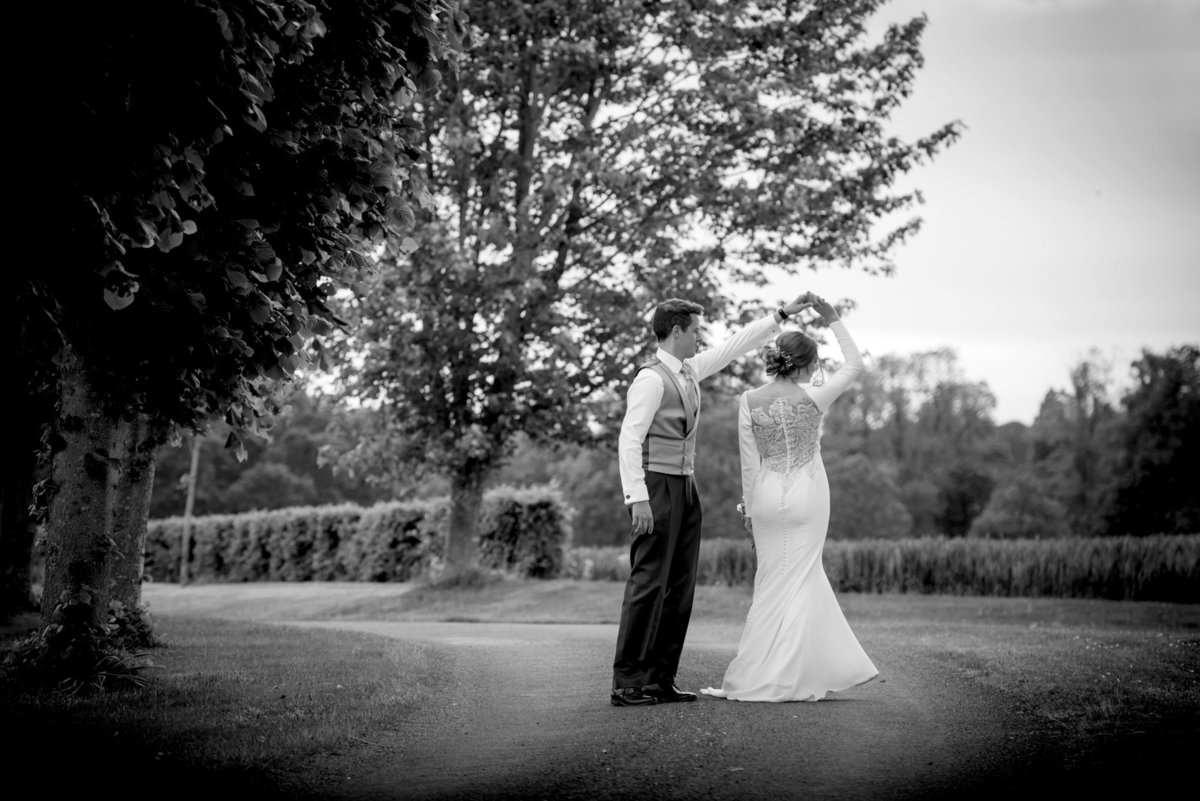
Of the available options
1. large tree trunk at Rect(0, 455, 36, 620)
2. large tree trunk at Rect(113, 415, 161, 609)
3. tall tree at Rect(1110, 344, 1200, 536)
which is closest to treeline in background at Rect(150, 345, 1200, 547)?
tall tree at Rect(1110, 344, 1200, 536)

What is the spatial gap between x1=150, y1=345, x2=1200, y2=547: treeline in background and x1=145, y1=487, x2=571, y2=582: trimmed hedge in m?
9.96

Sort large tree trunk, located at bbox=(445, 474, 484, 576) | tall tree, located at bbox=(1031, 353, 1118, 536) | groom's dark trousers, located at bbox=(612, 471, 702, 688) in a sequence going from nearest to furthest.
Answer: groom's dark trousers, located at bbox=(612, 471, 702, 688)
large tree trunk, located at bbox=(445, 474, 484, 576)
tall tree, located at bbox=(1031, 353, 1118, 536)

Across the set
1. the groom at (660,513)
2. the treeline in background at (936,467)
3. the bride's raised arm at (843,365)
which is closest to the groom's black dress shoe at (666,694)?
the groom at (660,513)

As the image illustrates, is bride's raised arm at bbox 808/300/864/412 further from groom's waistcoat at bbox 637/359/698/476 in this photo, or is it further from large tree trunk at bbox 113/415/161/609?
large tree trunk at bbox 113/415/161/609

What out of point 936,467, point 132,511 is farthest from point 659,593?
point 936,467

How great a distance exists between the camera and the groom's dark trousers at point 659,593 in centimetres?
696

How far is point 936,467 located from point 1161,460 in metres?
21.2

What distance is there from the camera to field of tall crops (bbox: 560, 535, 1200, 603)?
19.9 m

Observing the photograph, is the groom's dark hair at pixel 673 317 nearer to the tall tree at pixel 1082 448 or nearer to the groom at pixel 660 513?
the groom at pixel 660 513

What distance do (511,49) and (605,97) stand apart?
85.2 inches

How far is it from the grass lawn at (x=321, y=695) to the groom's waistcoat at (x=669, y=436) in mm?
2400

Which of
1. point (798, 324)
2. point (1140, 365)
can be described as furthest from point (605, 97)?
point (1140, 365)

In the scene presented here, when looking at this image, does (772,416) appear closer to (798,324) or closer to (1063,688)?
(1063,688)

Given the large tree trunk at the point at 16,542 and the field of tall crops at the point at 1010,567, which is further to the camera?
the field of tall crops at the point at 1010,567
